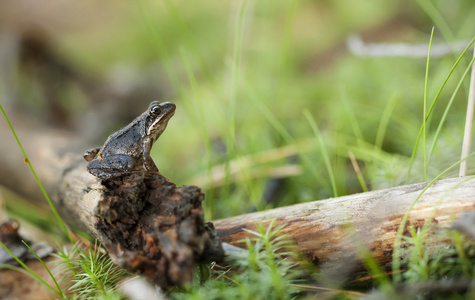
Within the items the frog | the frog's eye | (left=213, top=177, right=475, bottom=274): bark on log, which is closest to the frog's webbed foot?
the frog

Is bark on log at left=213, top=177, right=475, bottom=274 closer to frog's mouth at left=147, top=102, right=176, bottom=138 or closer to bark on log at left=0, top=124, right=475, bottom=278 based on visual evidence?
bark on log at left=0, top=124, right=475, bottom=278

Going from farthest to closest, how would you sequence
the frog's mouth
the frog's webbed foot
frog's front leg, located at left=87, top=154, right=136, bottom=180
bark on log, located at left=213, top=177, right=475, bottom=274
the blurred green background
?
the blurred green background → the frog's mouth → the frog's webbed foot → frog's front leg, located at left=87, top=154, right=136, bottom=180 → bark on log, located at left=213, top=177, right=475, bottom=274

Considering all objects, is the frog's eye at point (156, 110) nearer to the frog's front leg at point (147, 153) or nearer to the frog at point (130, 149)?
the frog at point (130, 149)

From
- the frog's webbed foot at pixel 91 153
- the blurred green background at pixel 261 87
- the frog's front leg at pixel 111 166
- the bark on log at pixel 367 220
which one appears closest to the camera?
the bark on log at pixel 367 220

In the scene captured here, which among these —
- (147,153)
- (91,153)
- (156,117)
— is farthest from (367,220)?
(91,153)

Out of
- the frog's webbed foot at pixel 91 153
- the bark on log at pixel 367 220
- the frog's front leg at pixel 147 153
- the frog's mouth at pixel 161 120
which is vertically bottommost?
the bark on log at pixel 367 220

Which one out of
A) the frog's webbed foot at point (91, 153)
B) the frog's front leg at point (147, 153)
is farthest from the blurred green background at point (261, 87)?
the frog's webbed foot at point (91, 153)
